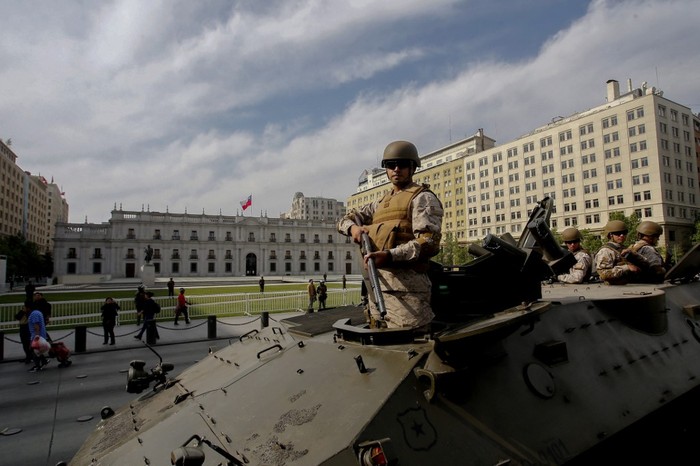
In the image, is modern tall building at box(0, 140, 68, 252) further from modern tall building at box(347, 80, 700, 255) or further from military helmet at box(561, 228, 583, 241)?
military helmet at box(561, 228, 583, 241)

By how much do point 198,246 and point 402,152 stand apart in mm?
95798

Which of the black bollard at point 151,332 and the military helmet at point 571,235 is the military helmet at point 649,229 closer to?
the military helmet at point 571,235

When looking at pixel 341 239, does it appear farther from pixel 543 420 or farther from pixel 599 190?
pixel 543 420

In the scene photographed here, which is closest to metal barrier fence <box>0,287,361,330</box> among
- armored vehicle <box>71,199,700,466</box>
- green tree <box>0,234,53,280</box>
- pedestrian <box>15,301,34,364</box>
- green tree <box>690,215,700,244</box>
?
pedestrian <box>15,301,34,364</box>

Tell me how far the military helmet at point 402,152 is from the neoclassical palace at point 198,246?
268 feet

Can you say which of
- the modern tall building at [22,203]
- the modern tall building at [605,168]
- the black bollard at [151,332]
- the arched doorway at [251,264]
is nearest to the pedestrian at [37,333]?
the black bollard at [151,332]

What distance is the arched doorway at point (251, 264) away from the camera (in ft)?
319

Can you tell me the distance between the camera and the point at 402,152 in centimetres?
351

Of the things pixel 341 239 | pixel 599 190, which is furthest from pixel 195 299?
pixel 341 239

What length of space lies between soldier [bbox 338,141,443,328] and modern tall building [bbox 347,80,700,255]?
219 ft

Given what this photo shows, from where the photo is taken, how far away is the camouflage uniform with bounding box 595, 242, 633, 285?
5664mm

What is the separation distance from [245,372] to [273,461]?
124 centimetres

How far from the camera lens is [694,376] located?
386cm

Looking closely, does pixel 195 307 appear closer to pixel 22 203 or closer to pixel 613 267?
pixel 613 267
